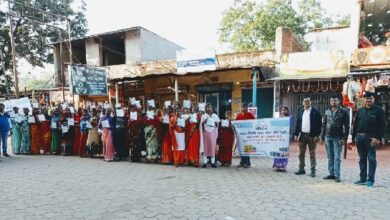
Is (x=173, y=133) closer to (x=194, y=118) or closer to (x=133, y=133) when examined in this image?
(x=194, y=118)

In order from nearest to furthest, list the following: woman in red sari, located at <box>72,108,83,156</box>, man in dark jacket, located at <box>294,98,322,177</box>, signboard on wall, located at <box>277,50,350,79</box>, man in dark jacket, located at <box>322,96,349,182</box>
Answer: man in dark jacket, located at <box>322,96,349,182</box>, man in dark jacket, located at <box>294,98,322,177</box>, woman in red sari, located at <box>72,108,83,156</box>, signboard on wall, located at <box>277,50,350,79</box>

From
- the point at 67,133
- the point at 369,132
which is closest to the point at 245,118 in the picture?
the point at 369,132

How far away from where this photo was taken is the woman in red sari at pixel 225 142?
7.73 metres

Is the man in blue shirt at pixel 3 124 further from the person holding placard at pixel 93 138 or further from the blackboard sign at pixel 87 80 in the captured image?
the blackboard sign at pixel 87 80

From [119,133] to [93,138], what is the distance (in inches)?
42.7

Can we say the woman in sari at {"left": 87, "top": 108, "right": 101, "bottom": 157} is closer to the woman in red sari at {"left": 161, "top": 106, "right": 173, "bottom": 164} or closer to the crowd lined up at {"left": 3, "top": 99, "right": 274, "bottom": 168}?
the crowd lined up at {"left": 3, "top": 99, "right": 274, "bottom": 168}

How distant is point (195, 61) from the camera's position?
14312 mm

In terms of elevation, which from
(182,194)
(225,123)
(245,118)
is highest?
(245,118)

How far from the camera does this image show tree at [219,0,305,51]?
2427 centimetres

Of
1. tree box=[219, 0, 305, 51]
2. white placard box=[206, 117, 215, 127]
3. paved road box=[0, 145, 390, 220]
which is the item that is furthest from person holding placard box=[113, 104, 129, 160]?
tree box=[219, 0, 305, 51]

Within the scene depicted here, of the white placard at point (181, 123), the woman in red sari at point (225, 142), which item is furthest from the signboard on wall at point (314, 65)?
the white placard at point (181, 123)

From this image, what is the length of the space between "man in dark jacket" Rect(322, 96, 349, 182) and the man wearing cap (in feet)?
0.89

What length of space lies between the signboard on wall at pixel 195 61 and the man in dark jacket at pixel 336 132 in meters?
8.12

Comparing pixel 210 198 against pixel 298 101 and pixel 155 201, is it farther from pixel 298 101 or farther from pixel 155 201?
pixel 298 101
